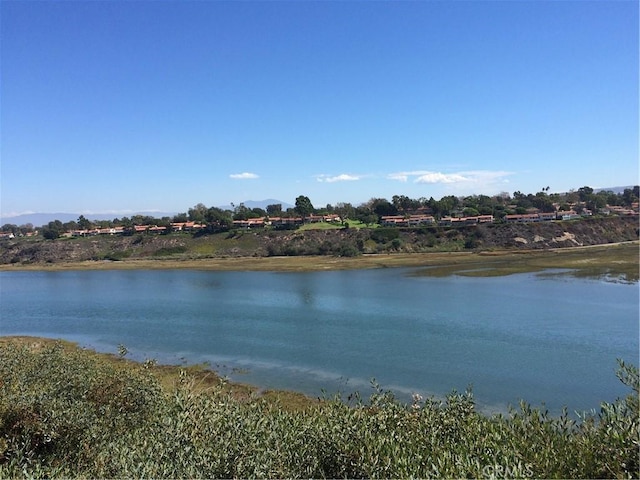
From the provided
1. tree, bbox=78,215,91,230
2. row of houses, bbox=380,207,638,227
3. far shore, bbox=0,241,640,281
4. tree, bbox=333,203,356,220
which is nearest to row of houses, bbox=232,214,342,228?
tree, bbox=333,203,356,220

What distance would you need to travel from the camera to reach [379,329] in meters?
46.5

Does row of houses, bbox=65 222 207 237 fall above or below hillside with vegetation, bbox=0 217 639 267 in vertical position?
above

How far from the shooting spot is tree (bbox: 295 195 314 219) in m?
159

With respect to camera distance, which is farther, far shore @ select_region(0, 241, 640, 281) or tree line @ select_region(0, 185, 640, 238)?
tree line @ select_region(0, 185, 640, 238)

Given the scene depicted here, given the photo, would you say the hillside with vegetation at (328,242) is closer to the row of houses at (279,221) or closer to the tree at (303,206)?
the row of houses at (279,221)

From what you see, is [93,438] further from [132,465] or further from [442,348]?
[442,348]

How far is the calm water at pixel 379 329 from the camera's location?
103 ft

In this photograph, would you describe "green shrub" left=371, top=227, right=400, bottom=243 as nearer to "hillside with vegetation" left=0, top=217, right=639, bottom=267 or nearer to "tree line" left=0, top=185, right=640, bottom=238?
"hillside with vegetation" left=0, top=217, right=639, bottom=267

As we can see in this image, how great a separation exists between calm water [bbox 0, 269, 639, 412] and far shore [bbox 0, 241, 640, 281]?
45.0ft

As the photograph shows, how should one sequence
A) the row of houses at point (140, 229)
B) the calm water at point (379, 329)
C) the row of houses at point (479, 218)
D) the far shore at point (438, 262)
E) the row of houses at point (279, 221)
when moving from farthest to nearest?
the row of houses at point (140, 229) < the row of houses at point (279, 221) < the row of houses at point (479, 218) < the far shore at point (438, 262) < the calm water at point (379, 329)

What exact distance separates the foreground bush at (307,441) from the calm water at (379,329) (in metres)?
16.6

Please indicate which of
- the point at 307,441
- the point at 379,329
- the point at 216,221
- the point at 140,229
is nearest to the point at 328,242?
the point at 216,221

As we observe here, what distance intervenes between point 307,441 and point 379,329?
1421 inches

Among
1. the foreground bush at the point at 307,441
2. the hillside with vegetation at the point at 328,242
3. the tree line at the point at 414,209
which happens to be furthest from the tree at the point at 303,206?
the foreground bush at the point at 307,441
